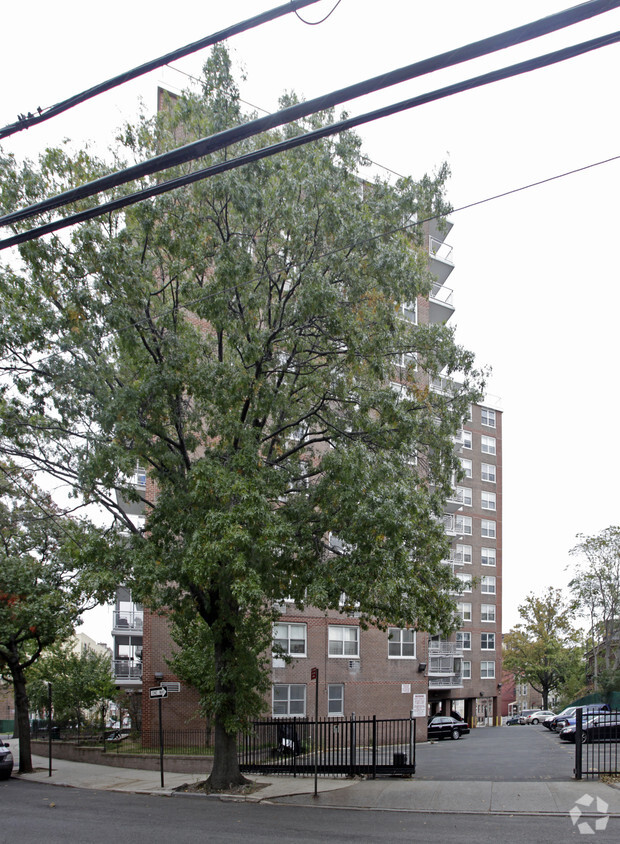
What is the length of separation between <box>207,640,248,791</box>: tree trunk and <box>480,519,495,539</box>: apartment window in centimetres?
4295

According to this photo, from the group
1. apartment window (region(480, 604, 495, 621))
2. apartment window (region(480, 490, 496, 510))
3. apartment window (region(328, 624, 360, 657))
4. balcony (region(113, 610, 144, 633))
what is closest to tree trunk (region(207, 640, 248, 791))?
apartment window (region(328, 624, 360, 657))

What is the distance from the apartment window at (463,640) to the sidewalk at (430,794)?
37676 millimetres

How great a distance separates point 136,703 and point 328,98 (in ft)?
Result: 106

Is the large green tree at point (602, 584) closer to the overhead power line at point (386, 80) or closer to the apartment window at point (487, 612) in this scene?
the apartment window at point (487, 612)

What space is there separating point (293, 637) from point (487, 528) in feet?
94.9

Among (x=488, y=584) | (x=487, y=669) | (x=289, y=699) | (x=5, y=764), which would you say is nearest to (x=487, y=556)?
(x=488, y=584)

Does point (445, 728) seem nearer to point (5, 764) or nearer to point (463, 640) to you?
point (463, 640)

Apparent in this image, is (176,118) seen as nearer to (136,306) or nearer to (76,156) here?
(76,156)

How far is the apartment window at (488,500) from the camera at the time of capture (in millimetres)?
58562

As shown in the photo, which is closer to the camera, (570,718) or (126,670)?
(126,670)

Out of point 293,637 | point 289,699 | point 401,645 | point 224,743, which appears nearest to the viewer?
point 224,743

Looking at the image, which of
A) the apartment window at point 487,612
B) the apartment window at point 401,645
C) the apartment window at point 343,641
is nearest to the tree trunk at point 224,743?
the apartment window at point 343,641

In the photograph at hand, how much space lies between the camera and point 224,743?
1747 cm

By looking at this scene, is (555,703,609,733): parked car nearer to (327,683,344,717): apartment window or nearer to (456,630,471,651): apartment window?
(327,683,344,717): apartment window
